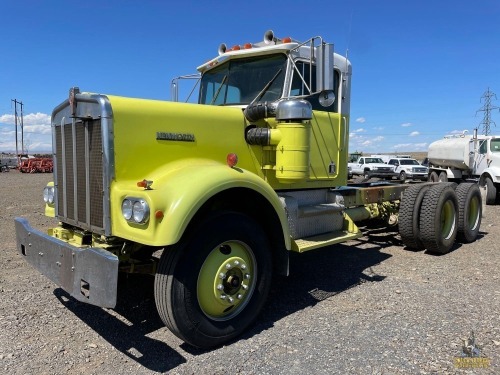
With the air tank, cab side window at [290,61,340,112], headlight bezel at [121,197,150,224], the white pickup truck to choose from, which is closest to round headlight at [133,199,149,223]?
headlight bezel at [121,197,150,224]

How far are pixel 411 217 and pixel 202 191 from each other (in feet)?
13.9

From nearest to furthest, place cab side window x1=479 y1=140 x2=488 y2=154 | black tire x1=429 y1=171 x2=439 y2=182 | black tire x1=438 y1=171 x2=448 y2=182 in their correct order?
cab side window x1=479 y1=140 x2=488 y2=154, black tire x1=438 y1=171 x2=448 y2=182, black tire x1=429 y1=171 x2=439 y2=182

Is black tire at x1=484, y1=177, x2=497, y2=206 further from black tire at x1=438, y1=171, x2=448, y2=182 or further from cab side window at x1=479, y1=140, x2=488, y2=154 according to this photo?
black tire at x1=438, y1=171, x2=448, y2=182

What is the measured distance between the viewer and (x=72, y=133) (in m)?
3.78

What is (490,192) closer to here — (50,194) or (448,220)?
(448,220)

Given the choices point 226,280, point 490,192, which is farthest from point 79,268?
point 490,192

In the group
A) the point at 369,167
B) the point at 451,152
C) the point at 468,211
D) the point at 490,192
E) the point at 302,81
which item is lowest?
the point at 490,192

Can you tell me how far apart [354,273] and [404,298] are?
3.27 feet

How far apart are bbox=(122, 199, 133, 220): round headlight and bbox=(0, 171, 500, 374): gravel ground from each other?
1.10 meters

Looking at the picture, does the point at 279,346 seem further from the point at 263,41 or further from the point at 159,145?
the point at 263,41

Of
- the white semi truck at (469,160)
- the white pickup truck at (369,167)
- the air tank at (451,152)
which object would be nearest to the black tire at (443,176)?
the white semi truck at (469,160)

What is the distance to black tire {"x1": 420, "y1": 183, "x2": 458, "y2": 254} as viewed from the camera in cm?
620

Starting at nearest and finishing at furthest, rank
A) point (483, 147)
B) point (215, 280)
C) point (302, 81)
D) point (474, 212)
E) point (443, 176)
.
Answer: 1. point (215, 280)
2. point (302, 81)
3. point (474, 212)
4. point (483, 147)
5. point (443, 176)

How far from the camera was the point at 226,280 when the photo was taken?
135 inches
